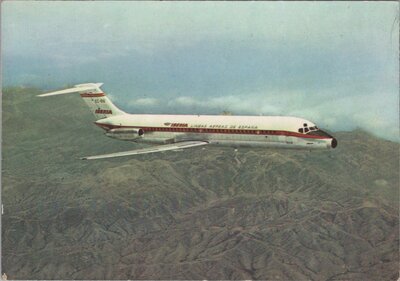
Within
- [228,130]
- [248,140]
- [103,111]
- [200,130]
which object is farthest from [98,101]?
[248,140]

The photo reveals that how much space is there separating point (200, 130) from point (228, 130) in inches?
122

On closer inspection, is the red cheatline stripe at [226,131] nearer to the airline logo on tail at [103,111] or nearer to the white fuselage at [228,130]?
the white fuselage at [228,130]

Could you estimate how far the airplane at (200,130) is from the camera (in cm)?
5159

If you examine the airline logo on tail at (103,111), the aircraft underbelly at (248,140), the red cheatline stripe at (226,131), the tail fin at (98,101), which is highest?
the tail fin at (98,101)

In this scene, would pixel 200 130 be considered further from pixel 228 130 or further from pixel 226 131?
pixel 228 130

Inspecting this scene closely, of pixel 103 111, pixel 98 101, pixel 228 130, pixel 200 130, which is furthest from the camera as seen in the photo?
pixel 98 101

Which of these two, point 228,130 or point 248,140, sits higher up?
point 228,130

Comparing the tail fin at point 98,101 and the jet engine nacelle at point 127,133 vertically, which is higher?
the tail fin at point 98,101

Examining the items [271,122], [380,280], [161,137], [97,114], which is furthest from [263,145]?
[380,280]

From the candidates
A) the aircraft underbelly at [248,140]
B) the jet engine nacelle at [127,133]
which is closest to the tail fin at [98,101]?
the jet engine nacelle at [127,133]

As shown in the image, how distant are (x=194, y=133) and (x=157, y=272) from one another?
14988 centimetres

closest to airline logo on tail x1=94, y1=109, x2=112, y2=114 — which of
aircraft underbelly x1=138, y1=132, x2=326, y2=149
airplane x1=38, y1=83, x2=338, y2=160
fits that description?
airplane x1=38, y1=83, x2=338, y2=160

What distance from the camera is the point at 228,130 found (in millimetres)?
53656

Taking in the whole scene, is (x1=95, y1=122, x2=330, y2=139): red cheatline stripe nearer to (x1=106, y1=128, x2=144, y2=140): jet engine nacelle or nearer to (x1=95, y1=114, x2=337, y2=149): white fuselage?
(x1=95, y1=114, x2=337, y2=149): white fuselage
